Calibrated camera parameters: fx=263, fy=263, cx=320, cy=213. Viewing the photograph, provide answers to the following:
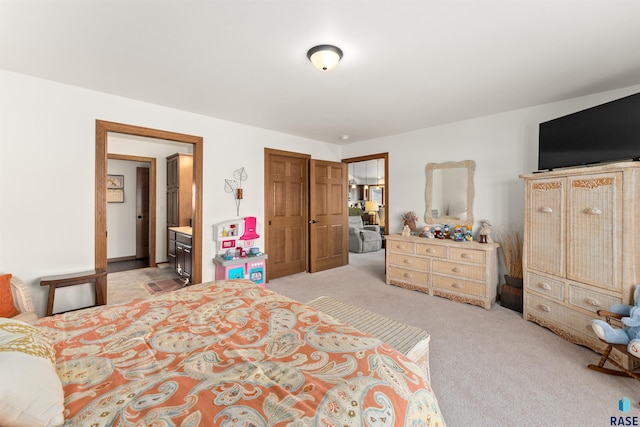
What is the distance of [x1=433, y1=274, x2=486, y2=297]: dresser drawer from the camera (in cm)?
329

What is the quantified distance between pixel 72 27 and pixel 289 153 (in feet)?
10.0

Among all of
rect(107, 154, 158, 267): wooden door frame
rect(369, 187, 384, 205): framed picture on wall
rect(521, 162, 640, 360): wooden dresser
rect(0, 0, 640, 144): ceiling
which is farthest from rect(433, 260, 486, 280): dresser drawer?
rect(369, 187, 384, 205): framed picture on wall

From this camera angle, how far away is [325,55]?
1994 mm

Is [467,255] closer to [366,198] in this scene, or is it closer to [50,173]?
[50,173]

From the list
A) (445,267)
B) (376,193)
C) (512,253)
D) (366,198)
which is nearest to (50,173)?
(445,267)

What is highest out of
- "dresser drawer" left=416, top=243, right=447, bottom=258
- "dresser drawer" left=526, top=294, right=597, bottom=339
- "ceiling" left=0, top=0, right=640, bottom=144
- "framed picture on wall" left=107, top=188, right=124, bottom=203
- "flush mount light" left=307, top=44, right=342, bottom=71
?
"ceiling" left=0, top=0, right=640, bottom=144

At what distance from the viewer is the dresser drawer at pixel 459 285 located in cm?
329

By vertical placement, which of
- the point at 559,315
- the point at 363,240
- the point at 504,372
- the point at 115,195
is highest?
the point at 115,195

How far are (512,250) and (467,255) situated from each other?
0.55m

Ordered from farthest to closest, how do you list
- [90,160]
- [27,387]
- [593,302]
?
[90,160] < [593,302] < [27,387]

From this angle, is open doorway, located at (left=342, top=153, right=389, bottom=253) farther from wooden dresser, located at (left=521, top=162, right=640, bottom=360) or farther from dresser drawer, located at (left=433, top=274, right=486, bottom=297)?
wooden dresser, located at (left=521, top=162, right=640, bottom=360)

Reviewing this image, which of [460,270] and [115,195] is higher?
[115,195]

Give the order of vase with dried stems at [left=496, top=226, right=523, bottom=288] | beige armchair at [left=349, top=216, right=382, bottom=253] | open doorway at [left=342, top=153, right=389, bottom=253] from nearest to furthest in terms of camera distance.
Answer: vase with dried stems at [left=496, top=226, right=523, bottom=288] → open doorway at [left=342, top=153, right=389, bottom=253] → beige armchair at [left=349, top=216, right=382, bottom=253]

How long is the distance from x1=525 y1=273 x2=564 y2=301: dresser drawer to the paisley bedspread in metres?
2.40
